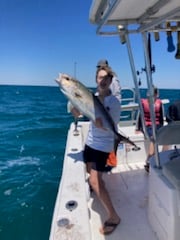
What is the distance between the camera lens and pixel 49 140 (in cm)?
887

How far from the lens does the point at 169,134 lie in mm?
1946

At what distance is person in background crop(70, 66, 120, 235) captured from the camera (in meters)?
2.13

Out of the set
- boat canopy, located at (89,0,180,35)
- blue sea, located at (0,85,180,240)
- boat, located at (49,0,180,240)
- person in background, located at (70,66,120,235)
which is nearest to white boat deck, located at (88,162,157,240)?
boat, located at (49,0,180,240)

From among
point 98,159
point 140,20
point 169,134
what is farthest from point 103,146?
point 140,20

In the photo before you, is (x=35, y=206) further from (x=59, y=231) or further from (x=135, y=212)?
(x=59, y=231)

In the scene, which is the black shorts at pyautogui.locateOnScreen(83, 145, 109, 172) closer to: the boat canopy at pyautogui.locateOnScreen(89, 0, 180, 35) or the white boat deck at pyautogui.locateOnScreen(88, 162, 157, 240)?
the white boat deck at pyautogui.locateOnScreen(88, 162, 157, 240)

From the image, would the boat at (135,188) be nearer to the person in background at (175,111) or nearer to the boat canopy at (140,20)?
the boat canopy at (140,20)

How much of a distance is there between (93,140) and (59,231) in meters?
0.85

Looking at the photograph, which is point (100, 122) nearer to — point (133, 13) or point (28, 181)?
point (133, 13)

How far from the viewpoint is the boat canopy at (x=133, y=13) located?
1534 millimetres

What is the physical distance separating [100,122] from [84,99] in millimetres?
220

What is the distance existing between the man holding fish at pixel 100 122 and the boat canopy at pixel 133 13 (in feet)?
1.24

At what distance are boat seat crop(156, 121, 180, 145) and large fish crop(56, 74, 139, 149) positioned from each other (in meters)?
0.37

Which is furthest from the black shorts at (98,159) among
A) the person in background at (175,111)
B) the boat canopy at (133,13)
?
the boat canopy at (133,13)
